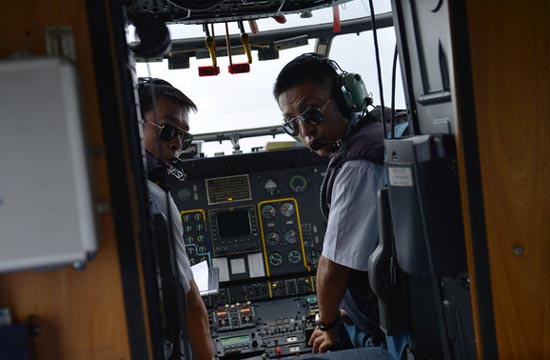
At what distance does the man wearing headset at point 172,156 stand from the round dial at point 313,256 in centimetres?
161

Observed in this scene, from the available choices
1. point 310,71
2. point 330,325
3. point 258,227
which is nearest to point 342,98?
point 310,71

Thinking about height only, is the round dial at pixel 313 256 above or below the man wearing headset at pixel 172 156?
below

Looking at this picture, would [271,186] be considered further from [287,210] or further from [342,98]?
[342,98]

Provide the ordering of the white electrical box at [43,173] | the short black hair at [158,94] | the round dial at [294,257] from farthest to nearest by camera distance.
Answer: the round dial at [294,257]
the short black hair at [158,94]
the white electrical box at [43,173]

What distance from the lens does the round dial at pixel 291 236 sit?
3.70 meters

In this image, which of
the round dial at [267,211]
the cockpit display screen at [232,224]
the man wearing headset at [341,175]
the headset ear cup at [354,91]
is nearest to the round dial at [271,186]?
the round dial at [267,211]

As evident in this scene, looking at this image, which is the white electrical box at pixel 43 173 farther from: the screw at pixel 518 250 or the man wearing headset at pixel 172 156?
the screw at pixel 518 250

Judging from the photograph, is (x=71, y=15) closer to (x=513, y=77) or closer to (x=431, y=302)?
(x=513, y=77)

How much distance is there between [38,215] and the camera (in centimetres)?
90

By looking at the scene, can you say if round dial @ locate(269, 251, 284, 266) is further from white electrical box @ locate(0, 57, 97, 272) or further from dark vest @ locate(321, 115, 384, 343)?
white electrical box @ locate(0, 57, 97, 272)

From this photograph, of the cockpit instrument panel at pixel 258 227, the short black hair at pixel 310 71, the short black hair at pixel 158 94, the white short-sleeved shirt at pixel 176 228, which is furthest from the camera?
the cockpit instrument panel at pixel 258 227

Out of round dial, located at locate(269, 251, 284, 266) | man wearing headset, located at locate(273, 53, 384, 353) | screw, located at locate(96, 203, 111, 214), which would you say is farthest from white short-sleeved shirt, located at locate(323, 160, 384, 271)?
round dial, located at locate(269, 251, 284, 266)

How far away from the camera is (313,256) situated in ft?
12.1

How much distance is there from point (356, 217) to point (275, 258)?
1894 millimetres
